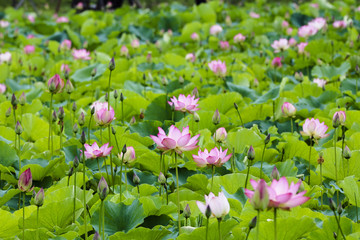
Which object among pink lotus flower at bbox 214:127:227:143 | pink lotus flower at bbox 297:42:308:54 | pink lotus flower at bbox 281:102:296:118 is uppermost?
pink lotus flower at bbox 214:127:227:143

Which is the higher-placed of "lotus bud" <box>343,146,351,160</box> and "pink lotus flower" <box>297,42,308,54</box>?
"lotus bud" <box>343,146,351,160</box>

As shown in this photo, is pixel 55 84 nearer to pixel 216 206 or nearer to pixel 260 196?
pixel 216 206

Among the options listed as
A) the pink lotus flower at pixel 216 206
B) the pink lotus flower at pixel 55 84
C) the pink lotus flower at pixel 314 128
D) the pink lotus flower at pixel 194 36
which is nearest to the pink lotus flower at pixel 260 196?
the pink lotus flower at pixel 216 206

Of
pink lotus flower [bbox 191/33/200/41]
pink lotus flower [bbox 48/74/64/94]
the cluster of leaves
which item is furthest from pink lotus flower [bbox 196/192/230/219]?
pink lotus flower [bbox 191/33/200/41]

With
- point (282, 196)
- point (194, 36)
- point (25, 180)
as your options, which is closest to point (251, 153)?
point (282, 196)

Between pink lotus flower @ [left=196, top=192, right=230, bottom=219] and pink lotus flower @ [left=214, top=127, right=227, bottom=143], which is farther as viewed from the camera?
pink lotus flower @ [left=214, top=127, right=227, bottom=143]

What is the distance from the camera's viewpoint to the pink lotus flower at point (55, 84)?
1.38m

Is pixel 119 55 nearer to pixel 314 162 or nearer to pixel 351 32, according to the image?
pixel 351 32

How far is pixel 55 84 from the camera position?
54.7 inches

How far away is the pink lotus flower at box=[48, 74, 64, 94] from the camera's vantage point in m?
1.38

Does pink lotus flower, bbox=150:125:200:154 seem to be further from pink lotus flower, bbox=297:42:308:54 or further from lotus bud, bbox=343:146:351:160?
pink lotus flower, bbox=297:42:308:54

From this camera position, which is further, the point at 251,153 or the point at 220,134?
the point at 220,134

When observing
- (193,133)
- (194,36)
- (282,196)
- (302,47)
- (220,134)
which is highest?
(282,196)

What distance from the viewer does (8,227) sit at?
3.30ft
